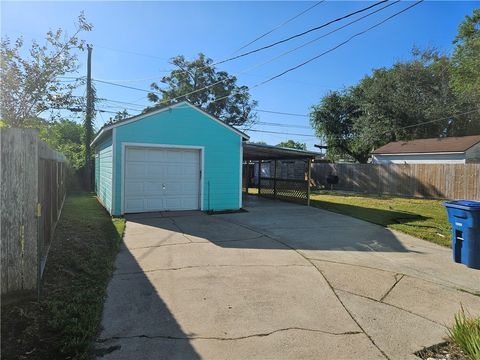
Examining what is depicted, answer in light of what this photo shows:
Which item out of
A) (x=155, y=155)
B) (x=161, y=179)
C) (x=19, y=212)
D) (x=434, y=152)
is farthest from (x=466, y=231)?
(x=434, y=152)

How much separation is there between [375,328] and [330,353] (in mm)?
798

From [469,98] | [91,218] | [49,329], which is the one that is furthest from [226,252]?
[469,98]

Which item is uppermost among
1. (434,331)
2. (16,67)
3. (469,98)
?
(469,98)

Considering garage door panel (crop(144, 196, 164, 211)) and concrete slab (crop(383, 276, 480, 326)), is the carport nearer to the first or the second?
garage door panel (crop(144, 196, 164, 211))

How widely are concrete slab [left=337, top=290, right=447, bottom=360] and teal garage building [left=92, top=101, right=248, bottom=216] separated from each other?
317 inches

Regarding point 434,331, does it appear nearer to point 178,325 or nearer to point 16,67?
point 178,325

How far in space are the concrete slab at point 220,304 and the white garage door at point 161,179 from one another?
19.9 ft

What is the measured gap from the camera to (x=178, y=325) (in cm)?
348

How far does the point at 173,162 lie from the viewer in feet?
37.1

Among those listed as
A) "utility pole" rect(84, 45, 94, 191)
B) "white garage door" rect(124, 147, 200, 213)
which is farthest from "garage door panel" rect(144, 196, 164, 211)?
"utility pole" rect(84, 45, 94, 191)

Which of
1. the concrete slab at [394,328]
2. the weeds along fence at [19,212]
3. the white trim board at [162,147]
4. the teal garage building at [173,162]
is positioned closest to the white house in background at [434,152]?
the teal garage building at [173,162]

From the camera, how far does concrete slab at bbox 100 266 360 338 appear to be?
11.3 ft

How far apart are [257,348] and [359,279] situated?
259cm

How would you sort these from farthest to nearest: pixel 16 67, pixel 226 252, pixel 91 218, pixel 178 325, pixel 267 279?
1. pixel 16 67
2. pixel 91 218
3. pixel 226 252
4. pixel 267 279
5. pixel 178 325
